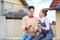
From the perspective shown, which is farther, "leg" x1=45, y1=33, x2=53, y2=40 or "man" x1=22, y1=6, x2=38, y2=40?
"man" x1=22, y1=6, x2=38, y2=40

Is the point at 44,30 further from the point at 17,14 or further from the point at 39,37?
the point at 17,14

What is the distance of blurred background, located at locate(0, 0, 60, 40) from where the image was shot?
1115 centimetres

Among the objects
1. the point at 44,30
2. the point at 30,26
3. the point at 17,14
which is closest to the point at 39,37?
the point at 44,30

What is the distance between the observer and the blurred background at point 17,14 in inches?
439

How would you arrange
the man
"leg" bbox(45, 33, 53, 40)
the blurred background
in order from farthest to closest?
1. the blurred background
2. the man
3. "leg" bbox(45, 33, 53, 40)

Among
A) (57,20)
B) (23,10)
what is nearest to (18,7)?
(23,10)

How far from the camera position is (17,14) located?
453 inches

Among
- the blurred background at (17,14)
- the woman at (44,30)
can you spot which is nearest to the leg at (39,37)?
the woman at (44,30)

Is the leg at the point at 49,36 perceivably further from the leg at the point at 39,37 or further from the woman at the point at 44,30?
the leg at the point at 39,37

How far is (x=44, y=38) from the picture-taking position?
4.73m

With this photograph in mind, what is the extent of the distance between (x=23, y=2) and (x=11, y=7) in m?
0.77

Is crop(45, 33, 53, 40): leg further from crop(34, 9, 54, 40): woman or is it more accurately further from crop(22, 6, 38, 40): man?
crop(22, 6, 38, 40): man

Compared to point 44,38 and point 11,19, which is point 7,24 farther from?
point 44,38

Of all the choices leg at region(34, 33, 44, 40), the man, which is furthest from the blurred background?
leg at region(34, 33, 44, 40)
